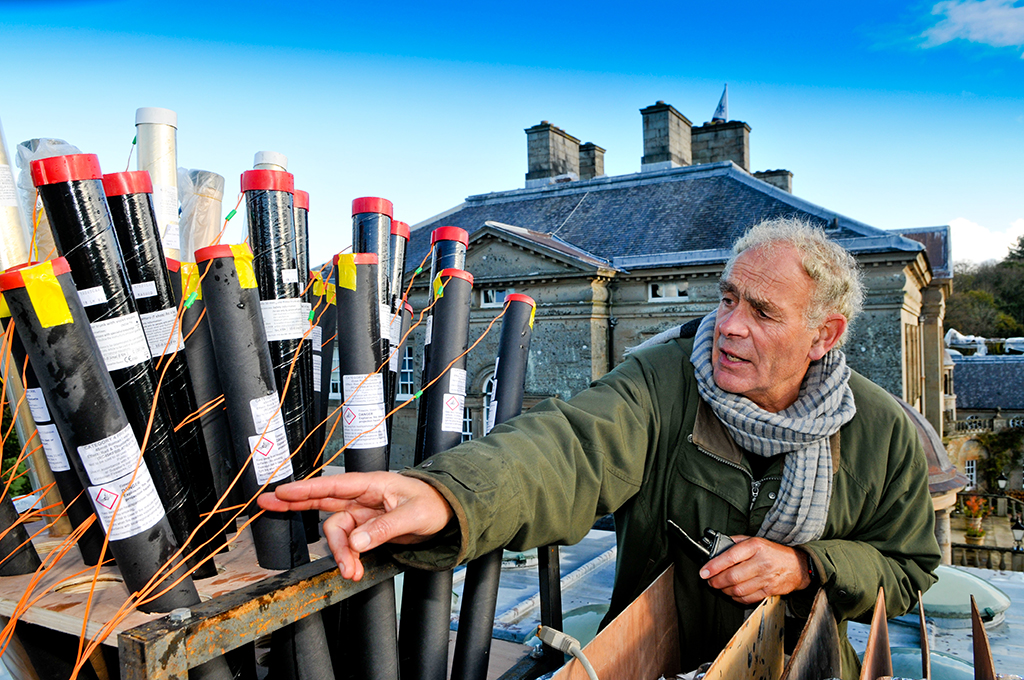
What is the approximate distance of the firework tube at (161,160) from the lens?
5.65 feet

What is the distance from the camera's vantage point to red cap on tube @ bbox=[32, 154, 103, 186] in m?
1.27

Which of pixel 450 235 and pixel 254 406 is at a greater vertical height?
pixel 450 235

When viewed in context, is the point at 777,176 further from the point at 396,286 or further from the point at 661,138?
the point at 396,286

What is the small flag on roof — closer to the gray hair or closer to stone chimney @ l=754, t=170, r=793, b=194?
stone chimney @ l=754, t=170, r=793, b=194

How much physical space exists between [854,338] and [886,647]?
17.1 meters

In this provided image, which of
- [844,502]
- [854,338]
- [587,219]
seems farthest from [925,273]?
[844,502]

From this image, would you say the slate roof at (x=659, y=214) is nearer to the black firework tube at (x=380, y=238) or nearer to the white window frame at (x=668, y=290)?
the white window frame at (x=668, y=290)

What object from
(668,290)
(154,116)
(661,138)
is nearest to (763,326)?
(154,116)

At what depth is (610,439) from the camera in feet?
6.33

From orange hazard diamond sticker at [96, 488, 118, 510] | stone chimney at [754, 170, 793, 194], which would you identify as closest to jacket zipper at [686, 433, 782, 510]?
orange hazard diamond sticker at [96, 488, 118, 510]

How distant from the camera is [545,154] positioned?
25.3 metres

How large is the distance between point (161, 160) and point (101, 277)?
0.54m

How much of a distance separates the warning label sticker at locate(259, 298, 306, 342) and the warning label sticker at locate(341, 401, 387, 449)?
233 millimetres

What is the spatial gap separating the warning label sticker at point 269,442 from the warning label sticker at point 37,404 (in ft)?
1.27
